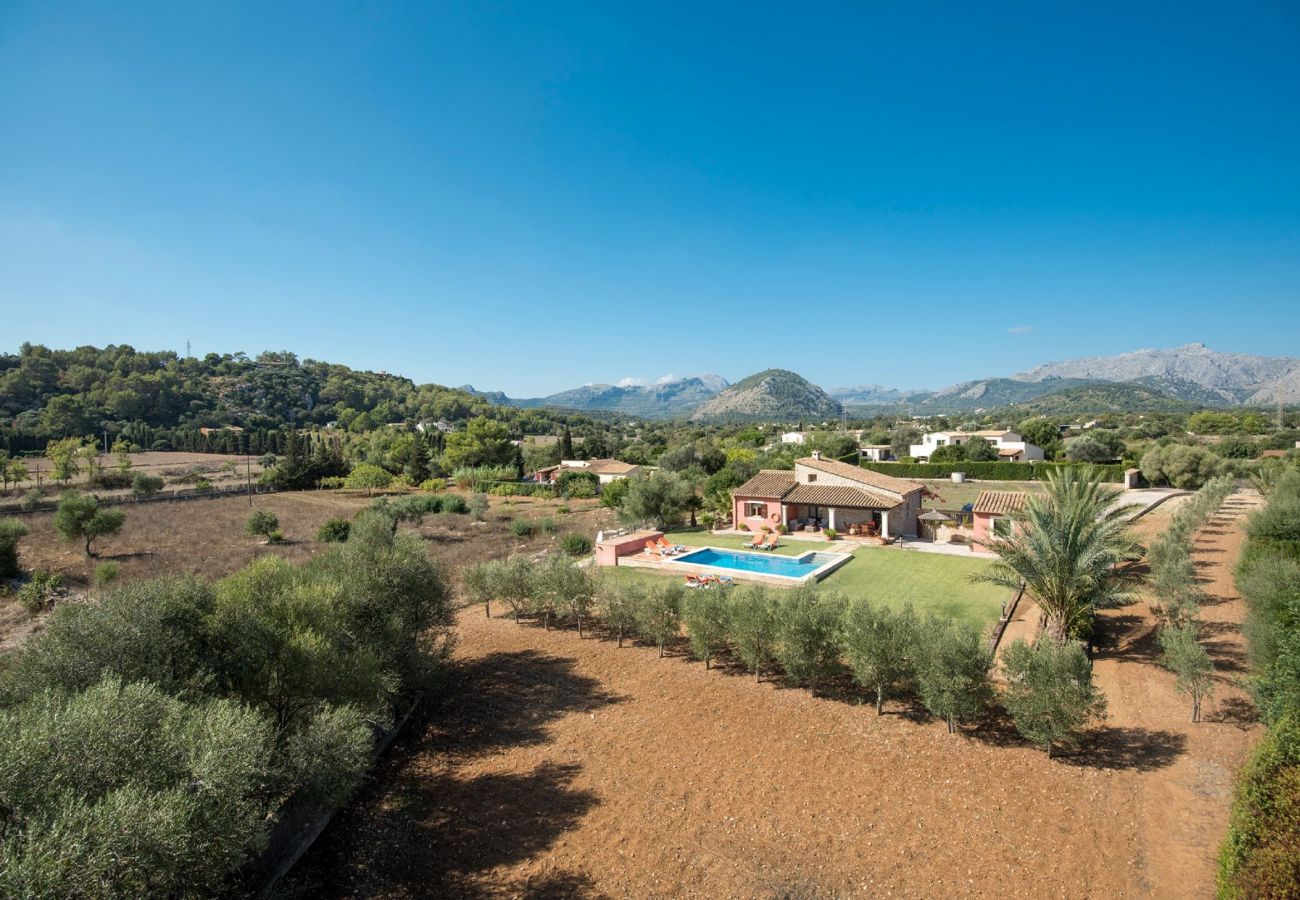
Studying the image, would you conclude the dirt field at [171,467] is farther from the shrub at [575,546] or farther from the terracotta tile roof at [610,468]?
the shrub at [575,546]

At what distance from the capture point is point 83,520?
27.8 m

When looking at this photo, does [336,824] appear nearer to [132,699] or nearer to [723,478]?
[132,699]

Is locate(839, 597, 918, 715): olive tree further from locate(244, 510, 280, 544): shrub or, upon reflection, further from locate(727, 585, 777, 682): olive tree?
locate(244, 510, 280, 544): shrub

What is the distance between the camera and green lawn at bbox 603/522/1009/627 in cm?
1648

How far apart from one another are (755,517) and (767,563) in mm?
6235

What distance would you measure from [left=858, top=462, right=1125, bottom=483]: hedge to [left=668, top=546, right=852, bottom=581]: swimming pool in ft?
83.6

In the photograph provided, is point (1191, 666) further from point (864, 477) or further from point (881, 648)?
point (864, 477)

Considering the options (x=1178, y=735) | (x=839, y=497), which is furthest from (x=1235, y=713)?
(x=839, y=497)

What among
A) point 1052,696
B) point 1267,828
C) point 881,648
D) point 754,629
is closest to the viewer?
point 1267,828

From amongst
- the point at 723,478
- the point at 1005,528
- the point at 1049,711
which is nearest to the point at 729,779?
the point at 1049,711

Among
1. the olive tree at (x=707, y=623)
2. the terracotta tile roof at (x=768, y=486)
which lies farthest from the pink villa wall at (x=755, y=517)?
the olive tree at (x=707, y=623)

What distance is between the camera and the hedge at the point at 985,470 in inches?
1832

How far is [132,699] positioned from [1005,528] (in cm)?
1745

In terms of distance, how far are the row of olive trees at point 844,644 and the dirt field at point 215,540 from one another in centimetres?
1012
